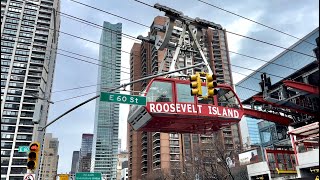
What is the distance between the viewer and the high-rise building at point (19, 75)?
95.9 metres

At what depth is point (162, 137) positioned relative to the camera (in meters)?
113

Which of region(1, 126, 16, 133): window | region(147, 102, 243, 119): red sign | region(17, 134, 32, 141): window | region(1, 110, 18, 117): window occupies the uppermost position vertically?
region(1, 110, 18, 117): window

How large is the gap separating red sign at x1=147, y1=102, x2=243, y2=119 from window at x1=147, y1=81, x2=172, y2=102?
1.05ft

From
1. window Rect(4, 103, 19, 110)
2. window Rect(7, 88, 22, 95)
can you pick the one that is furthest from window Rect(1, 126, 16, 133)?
window Rect(7, 88, 22, 95)

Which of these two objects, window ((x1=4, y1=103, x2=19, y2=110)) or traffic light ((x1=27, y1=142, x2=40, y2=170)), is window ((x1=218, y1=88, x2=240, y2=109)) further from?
window ((x1=4, y1=103, x2=19, y2=110))

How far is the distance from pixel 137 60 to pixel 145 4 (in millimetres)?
132683

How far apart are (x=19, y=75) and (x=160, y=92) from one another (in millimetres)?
98227

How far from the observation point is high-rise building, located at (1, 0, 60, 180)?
315 ft

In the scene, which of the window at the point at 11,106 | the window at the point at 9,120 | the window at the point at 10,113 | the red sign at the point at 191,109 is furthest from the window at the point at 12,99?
the red sign at the point at 191,109

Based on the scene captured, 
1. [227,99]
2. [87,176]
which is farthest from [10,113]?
[227,99]

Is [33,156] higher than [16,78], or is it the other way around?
[16,78]

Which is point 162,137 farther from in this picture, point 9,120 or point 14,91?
point 14,91

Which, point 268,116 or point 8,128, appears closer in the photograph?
point 268,116

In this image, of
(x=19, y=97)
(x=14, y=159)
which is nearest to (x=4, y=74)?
(x=19, y=97)
